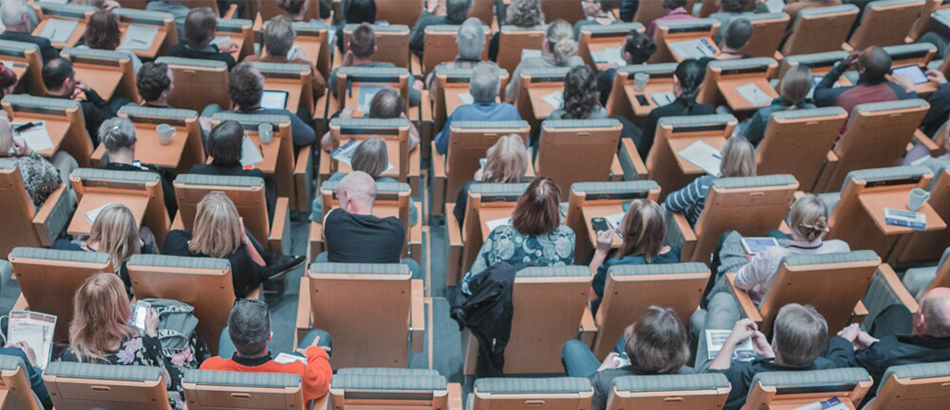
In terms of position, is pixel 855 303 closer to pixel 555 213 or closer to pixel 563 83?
pixel 555 213

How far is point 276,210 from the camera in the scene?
17.2ft

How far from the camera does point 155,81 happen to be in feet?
18.3

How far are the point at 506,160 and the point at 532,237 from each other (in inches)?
28.8

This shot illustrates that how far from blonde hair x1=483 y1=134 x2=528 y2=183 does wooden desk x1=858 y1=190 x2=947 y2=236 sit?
6.65ft

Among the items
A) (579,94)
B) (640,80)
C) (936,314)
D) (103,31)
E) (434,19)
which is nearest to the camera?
(936,314)

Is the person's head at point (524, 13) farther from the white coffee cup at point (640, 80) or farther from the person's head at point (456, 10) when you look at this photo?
the white coffee cup at point (640, 80)

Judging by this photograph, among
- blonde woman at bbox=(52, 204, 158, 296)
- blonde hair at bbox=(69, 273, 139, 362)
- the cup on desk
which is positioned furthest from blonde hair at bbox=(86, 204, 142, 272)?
the cup on desk

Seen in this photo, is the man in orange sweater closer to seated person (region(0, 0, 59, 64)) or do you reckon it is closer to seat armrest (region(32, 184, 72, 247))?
seat armrest (region(32, 184, 72, 247))

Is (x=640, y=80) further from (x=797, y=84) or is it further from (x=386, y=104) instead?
(x=386, y=104)

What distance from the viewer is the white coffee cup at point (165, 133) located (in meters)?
5.24

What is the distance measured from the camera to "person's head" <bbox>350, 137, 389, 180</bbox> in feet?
16.4

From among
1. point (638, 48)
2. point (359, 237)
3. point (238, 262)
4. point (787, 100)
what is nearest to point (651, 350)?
point (359, 237)

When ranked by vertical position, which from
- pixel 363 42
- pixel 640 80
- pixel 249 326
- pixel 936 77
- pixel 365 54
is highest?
pixel 249 326

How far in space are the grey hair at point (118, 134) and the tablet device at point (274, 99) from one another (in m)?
1.08
